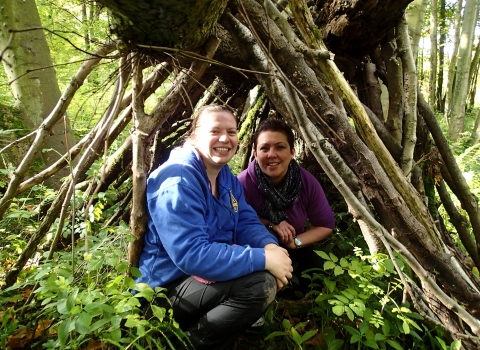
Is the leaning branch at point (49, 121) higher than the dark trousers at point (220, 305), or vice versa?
the leaning branch at point (49, 121)

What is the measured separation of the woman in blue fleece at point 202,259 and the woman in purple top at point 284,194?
58cm

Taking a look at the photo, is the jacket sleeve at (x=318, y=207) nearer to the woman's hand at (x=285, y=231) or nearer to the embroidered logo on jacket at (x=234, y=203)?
the woman's hand at (x=285, y=231)

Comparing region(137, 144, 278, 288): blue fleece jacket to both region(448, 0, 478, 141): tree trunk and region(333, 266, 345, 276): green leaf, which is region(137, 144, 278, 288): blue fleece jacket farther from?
region(448, 0, 478, 141): tree trunk

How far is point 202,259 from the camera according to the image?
150cm

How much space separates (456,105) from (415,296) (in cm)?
776

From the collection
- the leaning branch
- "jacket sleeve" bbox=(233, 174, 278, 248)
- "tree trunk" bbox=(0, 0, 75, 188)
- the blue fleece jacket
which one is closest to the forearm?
"jacket sleeve" bbox=(233, 174, 278, 248)

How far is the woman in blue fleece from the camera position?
1515 mm

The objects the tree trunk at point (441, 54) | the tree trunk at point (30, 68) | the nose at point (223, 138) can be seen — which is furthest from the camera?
the tree trunk at point (441, 54)

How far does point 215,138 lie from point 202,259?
685mm

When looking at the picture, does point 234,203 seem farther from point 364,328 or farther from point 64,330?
point 64,330

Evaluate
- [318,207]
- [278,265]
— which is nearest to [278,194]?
[318,207]

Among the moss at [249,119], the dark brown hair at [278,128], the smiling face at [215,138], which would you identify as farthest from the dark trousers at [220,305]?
the moss at [249,119]

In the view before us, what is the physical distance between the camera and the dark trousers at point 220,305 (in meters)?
1.55

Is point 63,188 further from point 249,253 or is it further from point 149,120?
point 249,253
